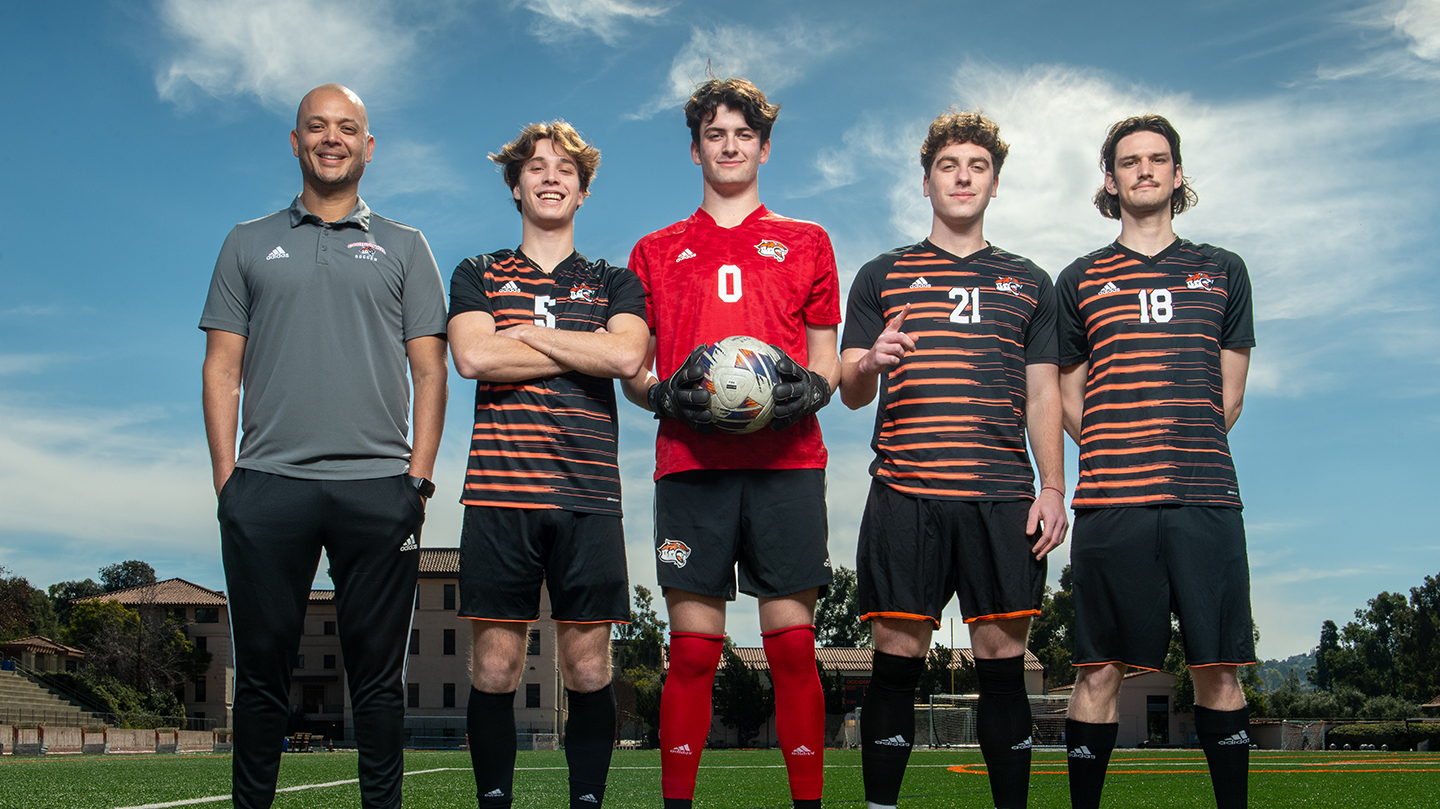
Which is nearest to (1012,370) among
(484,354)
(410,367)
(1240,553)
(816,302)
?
(816,302)

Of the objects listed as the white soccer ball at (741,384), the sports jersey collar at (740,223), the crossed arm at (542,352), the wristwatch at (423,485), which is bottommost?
the wristwatch at (423,485)

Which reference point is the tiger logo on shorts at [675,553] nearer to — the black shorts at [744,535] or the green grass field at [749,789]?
the black shorts at [744,535]

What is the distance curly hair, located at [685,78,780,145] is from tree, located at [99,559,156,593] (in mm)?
122078

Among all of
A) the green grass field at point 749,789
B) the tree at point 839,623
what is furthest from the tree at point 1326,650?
the green grass field at point 749,789

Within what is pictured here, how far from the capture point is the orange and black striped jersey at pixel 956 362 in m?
3.96

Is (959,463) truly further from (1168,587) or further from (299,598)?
(299,598)

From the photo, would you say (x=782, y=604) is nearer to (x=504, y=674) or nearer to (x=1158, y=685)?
(x=504, y=674)

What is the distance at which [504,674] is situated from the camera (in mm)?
3936

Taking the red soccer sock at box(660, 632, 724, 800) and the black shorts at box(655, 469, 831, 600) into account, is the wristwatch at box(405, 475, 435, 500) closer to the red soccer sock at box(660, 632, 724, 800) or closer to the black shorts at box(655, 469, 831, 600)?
the black shorts at box(655, 469, 831, 600)

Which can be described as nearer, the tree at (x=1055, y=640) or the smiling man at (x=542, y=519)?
the smiling man at (x=542, y=519)

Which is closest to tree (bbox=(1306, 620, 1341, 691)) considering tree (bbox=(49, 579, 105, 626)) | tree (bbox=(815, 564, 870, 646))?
tree (bbox=(815, 564, 870, 646))

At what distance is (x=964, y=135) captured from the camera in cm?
436

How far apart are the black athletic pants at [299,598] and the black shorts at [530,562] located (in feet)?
1.13

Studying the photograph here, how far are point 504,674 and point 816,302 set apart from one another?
1948 mm
